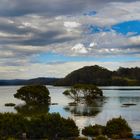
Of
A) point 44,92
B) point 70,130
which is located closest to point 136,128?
point 70,130

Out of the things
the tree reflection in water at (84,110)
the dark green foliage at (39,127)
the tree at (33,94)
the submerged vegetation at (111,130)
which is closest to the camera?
the dark green foliage at (39,127)

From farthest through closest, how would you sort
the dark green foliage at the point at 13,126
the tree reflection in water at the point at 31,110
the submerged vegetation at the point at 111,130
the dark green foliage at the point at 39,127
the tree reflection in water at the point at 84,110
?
the tree reflection in water at the point at 31,110 → the tree reflection in water at the point at 84,110 → the submerged vegetation at the point at 111,130 → the dark green foliage at the point at 39,127 → the dark green foliage at the point at 13,126

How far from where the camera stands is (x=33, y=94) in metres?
185

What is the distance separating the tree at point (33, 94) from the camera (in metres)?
184

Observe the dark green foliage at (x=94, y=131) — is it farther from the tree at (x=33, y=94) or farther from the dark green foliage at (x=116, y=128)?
the tree at (x=33, y=94)

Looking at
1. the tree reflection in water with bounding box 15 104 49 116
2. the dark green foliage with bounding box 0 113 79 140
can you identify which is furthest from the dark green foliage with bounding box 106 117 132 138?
the tree reflection in water with bounding box 15 104 49 116

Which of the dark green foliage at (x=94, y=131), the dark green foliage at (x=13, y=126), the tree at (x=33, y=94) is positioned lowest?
the dark green foliage at (x=94, y=131)

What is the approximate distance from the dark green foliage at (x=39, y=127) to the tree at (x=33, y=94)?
11119cm

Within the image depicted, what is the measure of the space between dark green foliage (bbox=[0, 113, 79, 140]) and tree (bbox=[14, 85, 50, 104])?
111186 mm

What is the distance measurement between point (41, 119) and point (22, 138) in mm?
5432

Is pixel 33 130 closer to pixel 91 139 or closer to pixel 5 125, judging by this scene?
pixel 5 125

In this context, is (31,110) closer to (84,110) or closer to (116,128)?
(84,110)

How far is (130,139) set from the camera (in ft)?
218

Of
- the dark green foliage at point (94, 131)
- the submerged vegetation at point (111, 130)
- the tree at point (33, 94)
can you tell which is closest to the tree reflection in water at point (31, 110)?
the tree at point (33, 94)
